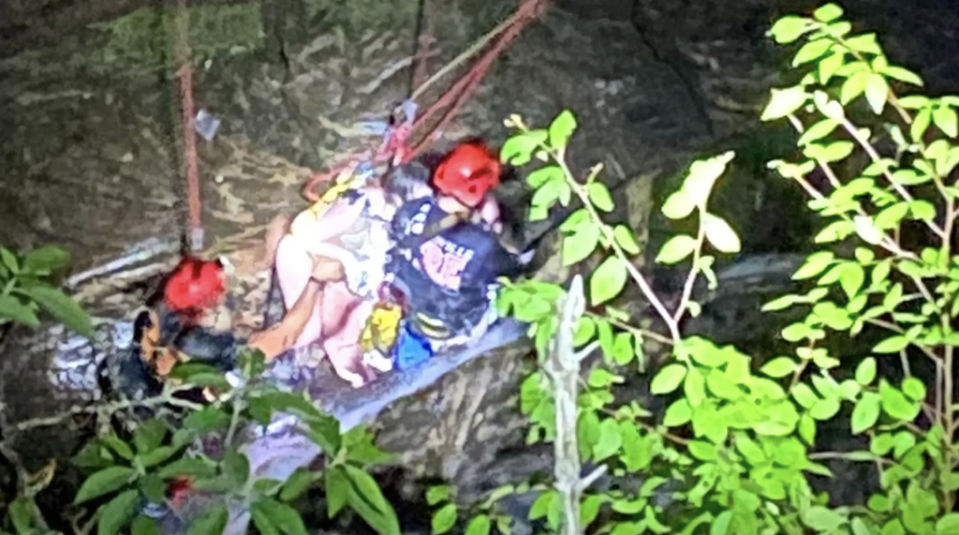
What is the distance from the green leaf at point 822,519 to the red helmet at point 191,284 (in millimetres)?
812

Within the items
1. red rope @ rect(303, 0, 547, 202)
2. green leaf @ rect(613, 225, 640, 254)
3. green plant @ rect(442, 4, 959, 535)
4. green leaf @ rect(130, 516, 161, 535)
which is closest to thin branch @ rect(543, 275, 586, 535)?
green plant @ rect(442, 4, 959, 535)

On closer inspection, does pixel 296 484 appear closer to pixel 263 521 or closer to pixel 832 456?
pixel 263 521

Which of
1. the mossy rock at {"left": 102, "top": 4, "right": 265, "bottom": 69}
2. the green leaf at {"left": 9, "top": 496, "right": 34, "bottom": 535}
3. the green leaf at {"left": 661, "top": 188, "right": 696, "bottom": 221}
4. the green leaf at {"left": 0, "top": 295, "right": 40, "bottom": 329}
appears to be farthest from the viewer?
the mossy rock at {"left": 102, "top": 4, "right": 265, "bottom": 69}

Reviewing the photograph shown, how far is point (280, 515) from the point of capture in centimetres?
119

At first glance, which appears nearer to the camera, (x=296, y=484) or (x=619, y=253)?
(x=296, y=484)

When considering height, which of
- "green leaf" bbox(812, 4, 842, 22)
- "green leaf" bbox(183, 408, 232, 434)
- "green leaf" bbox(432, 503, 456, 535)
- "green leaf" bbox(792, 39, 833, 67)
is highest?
"green leaf" bbox(812, 4, 842, 22)

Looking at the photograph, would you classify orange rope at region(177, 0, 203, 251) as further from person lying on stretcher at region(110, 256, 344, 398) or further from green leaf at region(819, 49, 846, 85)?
green leaf at region(819, 49, 846, 85)

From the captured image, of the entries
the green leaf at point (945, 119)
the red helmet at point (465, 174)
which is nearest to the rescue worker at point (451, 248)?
the red helmet at point (465, 174)

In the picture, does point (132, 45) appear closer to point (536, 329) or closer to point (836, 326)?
point (536, 329)

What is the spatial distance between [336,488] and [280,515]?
7 centimetres

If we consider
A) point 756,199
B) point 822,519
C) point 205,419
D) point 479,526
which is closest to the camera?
point 205,419

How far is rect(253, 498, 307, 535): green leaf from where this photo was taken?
1.18 metres

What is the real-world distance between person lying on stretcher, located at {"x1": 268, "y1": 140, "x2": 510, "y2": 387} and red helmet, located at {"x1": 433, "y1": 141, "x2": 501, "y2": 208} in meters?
0.01

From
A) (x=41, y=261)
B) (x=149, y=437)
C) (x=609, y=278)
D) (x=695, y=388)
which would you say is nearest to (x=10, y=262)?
(x=41, y=261)
